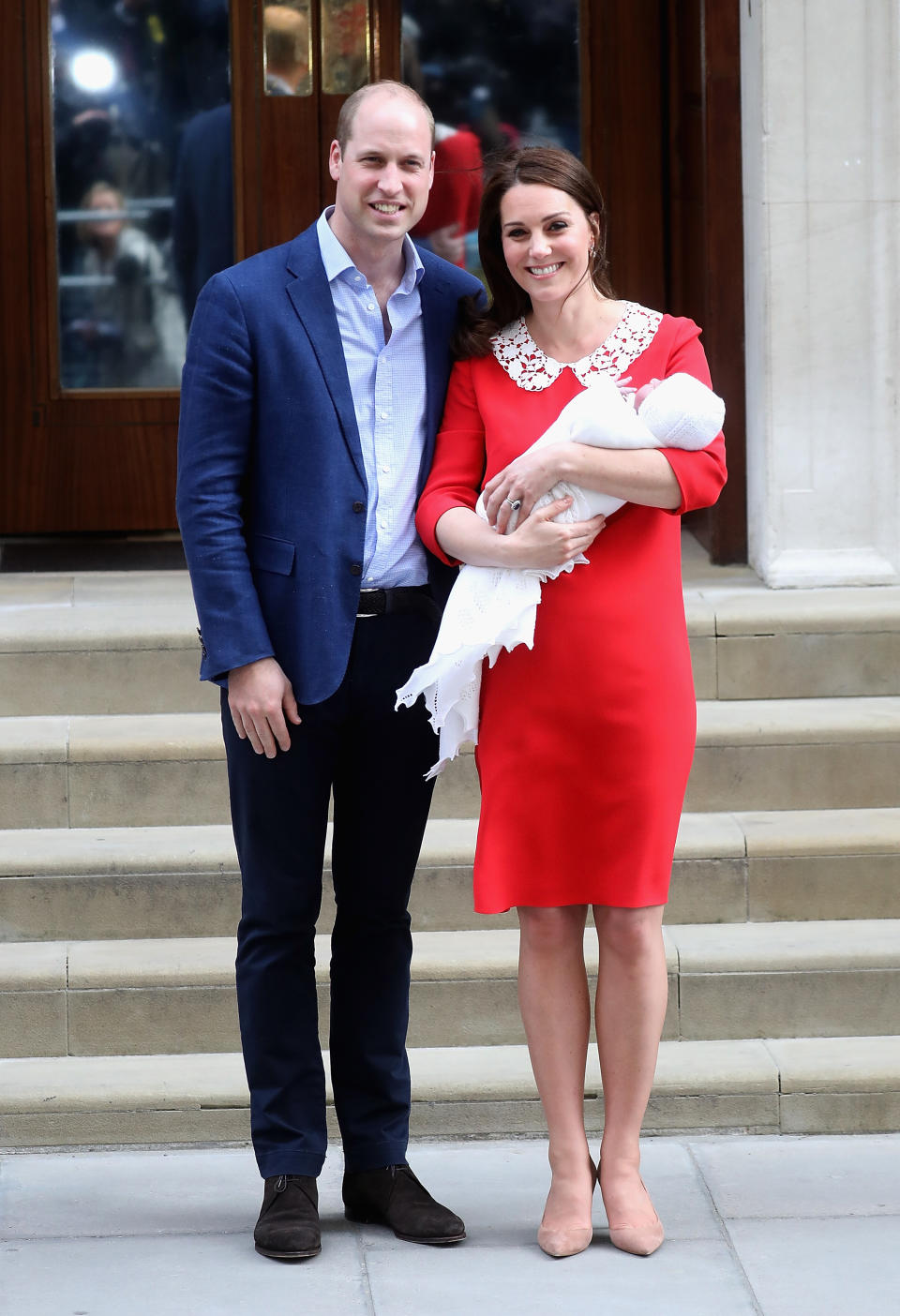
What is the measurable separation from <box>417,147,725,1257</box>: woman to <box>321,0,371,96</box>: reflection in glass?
309cm

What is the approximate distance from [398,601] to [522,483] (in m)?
0.31

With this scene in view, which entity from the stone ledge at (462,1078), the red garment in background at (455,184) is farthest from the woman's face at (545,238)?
the red garment in background at (455,184)

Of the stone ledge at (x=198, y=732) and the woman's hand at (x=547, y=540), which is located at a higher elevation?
the woman's hand at (x=547, y=540)

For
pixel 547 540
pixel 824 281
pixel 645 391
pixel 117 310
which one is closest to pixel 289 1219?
pixel 547 540

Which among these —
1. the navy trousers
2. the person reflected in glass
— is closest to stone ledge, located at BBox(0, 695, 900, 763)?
the navy trousers

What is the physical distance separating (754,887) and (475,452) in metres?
1.56

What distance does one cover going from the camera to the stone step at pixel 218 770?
4.25 m

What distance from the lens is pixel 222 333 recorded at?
287 centimetres

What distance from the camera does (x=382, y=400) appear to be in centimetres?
297

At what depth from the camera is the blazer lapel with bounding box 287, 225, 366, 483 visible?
2.90m

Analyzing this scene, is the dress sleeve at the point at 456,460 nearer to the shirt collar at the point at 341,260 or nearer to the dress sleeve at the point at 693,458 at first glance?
the shirt collar at the point at 341,260

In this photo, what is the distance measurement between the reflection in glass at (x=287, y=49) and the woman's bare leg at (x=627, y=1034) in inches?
148

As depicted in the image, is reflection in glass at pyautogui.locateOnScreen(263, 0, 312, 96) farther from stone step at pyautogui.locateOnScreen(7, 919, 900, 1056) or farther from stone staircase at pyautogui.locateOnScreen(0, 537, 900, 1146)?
stone step at pyautogui.locateOnScreen(7, 919, 900, 1056)

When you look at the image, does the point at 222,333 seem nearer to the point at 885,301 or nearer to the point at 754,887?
the point at 754,887
